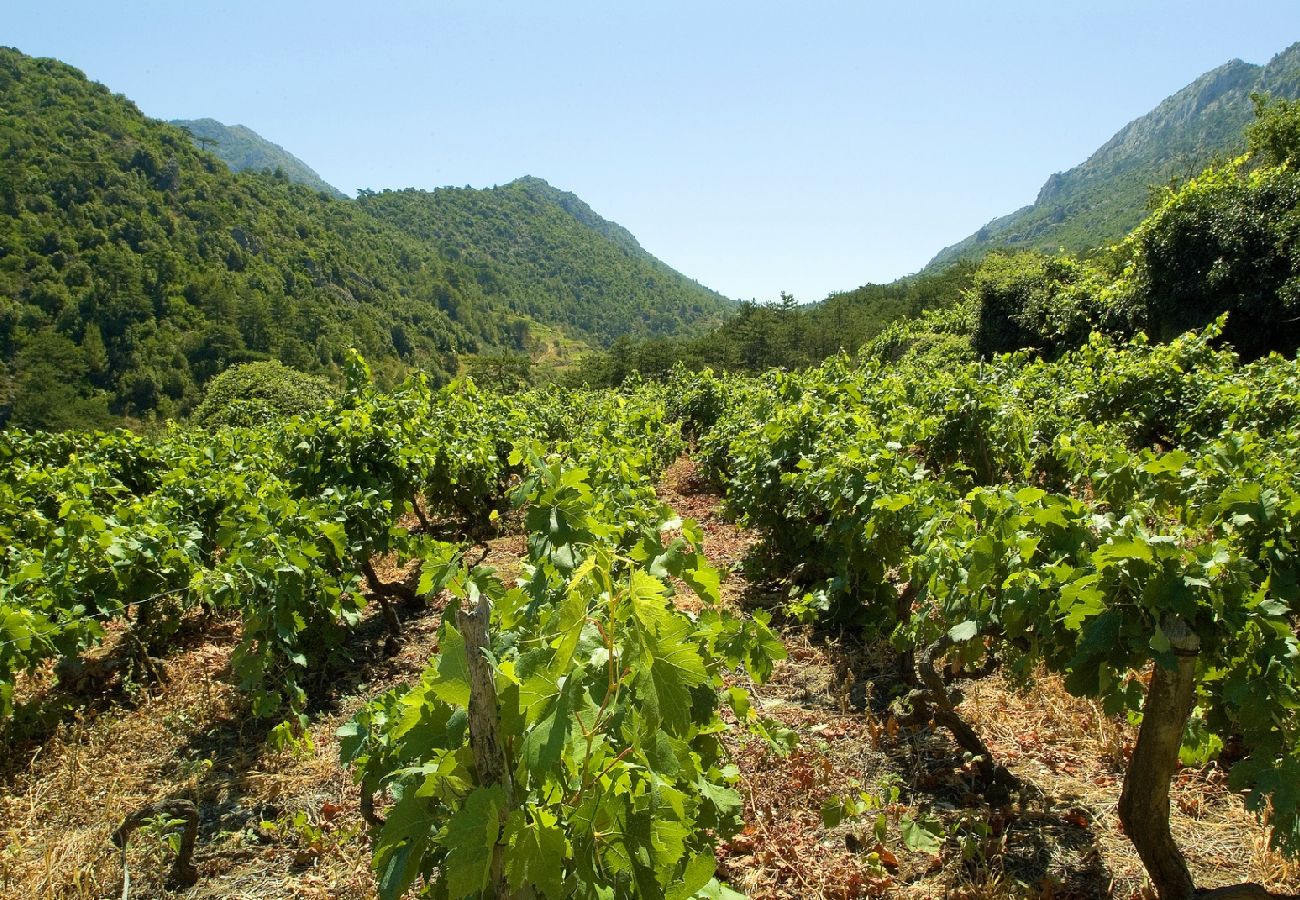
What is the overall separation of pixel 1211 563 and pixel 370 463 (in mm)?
5972

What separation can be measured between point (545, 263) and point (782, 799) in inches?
6741

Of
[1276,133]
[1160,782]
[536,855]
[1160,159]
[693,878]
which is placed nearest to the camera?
[536,855]

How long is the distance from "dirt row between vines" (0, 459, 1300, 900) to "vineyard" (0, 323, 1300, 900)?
0.07ft

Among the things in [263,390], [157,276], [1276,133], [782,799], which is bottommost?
[263,390]

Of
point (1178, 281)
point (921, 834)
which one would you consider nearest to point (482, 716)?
point (921, 834)

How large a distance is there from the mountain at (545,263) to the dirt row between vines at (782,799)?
445ft

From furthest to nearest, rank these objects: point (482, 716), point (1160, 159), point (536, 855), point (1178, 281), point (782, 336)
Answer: point (1160, 159), point (782, 336), point (1178, 281), point (482, 716), point (536, 855)

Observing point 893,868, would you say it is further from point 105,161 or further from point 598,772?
point 105,161

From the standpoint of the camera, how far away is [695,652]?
1.22m

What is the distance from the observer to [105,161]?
7125 centimetres

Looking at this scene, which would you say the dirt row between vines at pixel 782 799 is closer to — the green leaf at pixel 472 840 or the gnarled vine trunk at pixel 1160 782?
the gnarled vine trunk at pixel 1160 782

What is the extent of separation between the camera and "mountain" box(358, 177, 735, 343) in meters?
149

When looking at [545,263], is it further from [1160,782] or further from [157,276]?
[1160,782]

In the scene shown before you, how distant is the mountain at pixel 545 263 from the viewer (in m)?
149
